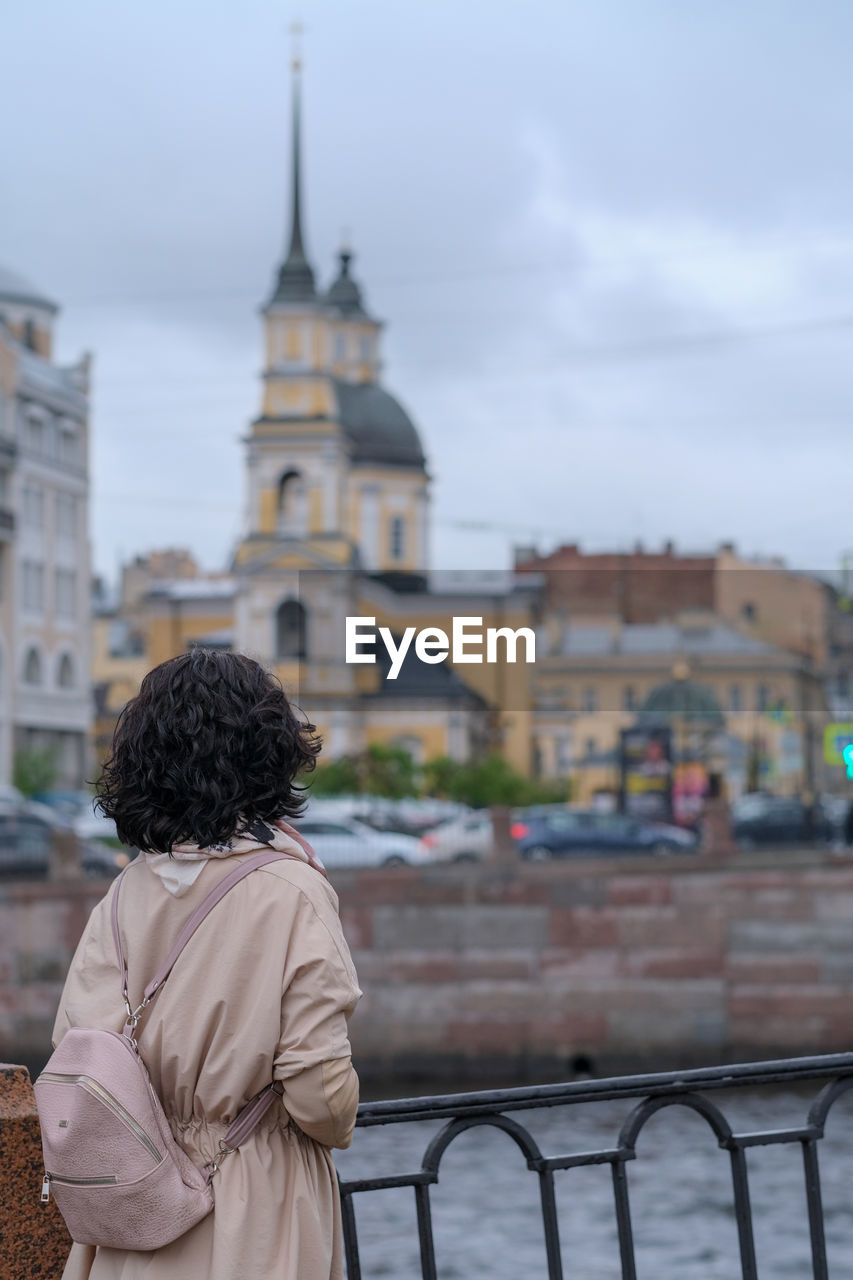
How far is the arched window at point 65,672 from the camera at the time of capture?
62.8 meters

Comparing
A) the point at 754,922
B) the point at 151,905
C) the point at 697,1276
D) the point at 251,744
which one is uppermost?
the point at 251,744

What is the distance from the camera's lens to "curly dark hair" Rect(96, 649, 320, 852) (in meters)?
2.56

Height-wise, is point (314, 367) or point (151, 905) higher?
point (314, 367)

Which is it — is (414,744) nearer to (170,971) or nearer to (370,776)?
(370,776)

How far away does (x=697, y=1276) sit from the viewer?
13969mm

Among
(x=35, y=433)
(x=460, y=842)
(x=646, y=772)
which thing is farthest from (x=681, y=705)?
(x=35, y=433)

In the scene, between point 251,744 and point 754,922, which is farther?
point 754,922

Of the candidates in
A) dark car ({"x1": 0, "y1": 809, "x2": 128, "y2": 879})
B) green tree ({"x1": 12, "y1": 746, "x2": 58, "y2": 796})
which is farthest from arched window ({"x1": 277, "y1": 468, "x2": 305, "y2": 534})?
dark car ({"x1": 0, "y1": 809, "x2": 128, "y2": 879})

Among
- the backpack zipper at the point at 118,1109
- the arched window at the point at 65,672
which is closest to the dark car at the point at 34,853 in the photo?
the backpack zipper at the point at 118,1109

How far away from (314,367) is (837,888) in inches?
1843

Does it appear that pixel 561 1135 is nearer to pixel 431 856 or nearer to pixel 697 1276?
pixel 697 1276

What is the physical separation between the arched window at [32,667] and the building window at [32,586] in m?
1.34

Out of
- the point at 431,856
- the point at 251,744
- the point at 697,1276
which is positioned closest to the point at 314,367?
the point at 431,856
